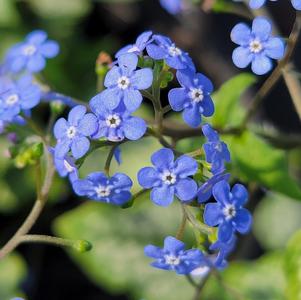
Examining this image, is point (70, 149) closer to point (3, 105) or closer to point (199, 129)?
point (3, 105)

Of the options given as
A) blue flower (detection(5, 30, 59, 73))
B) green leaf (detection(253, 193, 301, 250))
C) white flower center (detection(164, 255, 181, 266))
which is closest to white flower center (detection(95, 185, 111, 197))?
white flower center (detection(164, 255, 181, 266))

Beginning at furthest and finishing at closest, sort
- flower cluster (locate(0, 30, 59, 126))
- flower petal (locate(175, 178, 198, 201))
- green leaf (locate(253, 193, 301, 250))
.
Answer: green leaf (locate(253, 193, 301, 250)), flower cluster (locate(0, 30, 59, 126)), flower petal (locate(175, 178, 198, 201))

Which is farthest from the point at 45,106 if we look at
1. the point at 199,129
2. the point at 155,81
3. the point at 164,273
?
the point at 155,81

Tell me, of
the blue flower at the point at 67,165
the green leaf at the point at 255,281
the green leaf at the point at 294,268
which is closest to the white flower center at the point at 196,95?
the blue flower at the point at 67,165

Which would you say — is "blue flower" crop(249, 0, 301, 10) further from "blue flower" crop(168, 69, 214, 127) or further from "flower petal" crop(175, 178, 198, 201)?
"flower petal" crop(175, 178, 198, 201)

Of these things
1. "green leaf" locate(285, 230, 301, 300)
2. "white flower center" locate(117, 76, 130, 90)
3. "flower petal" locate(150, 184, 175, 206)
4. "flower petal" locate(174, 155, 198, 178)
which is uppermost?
"white flower center" locate(117, 76, 130, 90)

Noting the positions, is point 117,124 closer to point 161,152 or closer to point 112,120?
point 112,120

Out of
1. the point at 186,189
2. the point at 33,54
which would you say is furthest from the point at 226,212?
the point at 33,54
